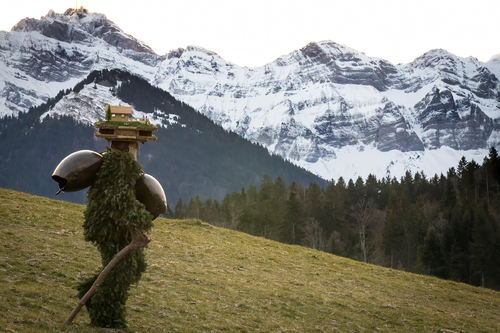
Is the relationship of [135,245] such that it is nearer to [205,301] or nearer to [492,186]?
[205,301]

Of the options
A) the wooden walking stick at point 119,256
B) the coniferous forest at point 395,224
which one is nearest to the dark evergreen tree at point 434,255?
the coniferous forest at point 395,224

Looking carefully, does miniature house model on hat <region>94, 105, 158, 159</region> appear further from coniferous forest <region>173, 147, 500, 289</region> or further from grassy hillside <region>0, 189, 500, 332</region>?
coniferous forest <region>173, 147, 500, 289</region>

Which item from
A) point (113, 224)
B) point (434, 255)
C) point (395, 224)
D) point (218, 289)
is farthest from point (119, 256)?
point (395, 224)

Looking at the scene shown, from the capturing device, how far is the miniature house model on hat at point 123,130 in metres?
13.1

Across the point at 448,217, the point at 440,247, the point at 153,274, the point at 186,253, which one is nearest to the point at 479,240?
the point at 440,247

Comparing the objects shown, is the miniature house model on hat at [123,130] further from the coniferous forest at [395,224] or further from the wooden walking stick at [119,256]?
the coniferous forest at [395,224]

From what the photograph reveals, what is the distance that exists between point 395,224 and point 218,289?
5797 cm

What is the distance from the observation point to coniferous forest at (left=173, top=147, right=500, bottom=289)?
183 feet

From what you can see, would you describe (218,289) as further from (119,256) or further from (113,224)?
(113,224)

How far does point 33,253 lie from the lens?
1767cm

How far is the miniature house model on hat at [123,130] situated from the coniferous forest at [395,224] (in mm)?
45157

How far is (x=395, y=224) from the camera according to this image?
71000 millimetres

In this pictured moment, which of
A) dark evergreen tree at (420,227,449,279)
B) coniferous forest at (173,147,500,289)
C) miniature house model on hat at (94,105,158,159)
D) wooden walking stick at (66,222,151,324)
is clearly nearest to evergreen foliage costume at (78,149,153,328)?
wooden walking stick at (66,222,151,324)

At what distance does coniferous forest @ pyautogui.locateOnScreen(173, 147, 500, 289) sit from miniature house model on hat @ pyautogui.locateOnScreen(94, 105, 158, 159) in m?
45.2
